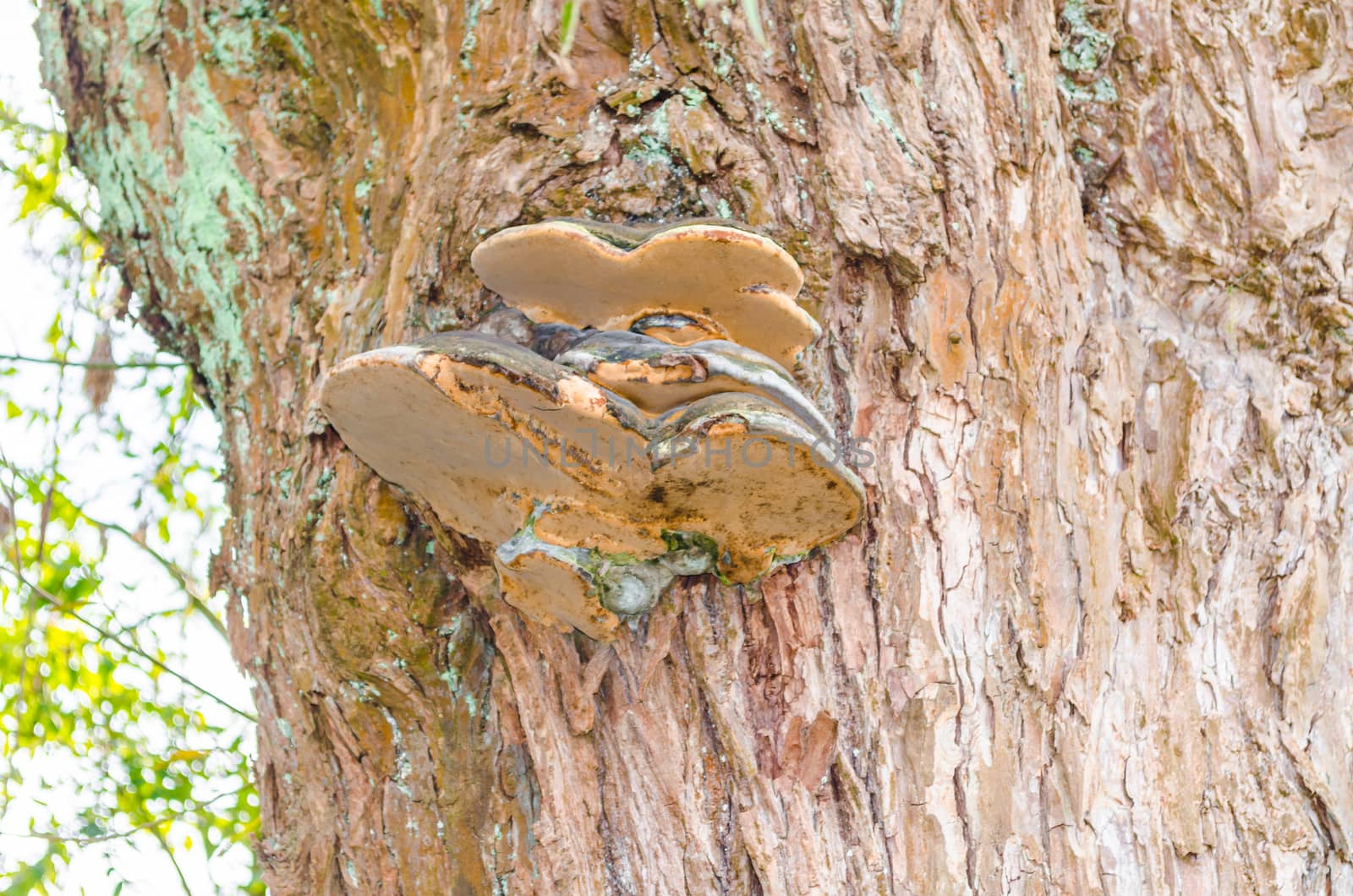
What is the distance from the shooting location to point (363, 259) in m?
2.48

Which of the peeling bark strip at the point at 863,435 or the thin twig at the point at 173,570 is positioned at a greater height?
the thin twig at the point at 173,570

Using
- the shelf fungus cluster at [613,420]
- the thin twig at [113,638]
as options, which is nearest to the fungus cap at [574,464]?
the shelf fungus cluster at [613,420]

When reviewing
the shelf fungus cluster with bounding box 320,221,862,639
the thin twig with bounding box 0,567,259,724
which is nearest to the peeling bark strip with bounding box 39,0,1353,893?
the shelf fungus cluster with bounding box 320,221,862,639

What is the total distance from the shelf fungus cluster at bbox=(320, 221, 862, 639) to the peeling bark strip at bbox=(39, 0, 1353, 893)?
0.46 ft

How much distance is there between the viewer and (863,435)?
2.12 m

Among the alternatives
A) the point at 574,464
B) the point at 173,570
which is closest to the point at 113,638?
the point at 173,570

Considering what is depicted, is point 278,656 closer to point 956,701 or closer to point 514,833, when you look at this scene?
point 514,833

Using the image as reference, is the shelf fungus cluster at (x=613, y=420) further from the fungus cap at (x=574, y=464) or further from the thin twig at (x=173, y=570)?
the thin twig at (x=173, y=570)

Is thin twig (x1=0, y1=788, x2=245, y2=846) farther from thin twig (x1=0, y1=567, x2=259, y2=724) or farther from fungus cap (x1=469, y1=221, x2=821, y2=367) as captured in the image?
fungus cap (x1=469, y1=221, x2=821, y2=367)

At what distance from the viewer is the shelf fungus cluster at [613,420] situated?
171 centimetres

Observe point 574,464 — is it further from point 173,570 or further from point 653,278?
point 173,570

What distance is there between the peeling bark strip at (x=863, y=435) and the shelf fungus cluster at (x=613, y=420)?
139mm

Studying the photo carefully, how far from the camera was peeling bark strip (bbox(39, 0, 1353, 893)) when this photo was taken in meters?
1.98

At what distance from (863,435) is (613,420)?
2.09ft
